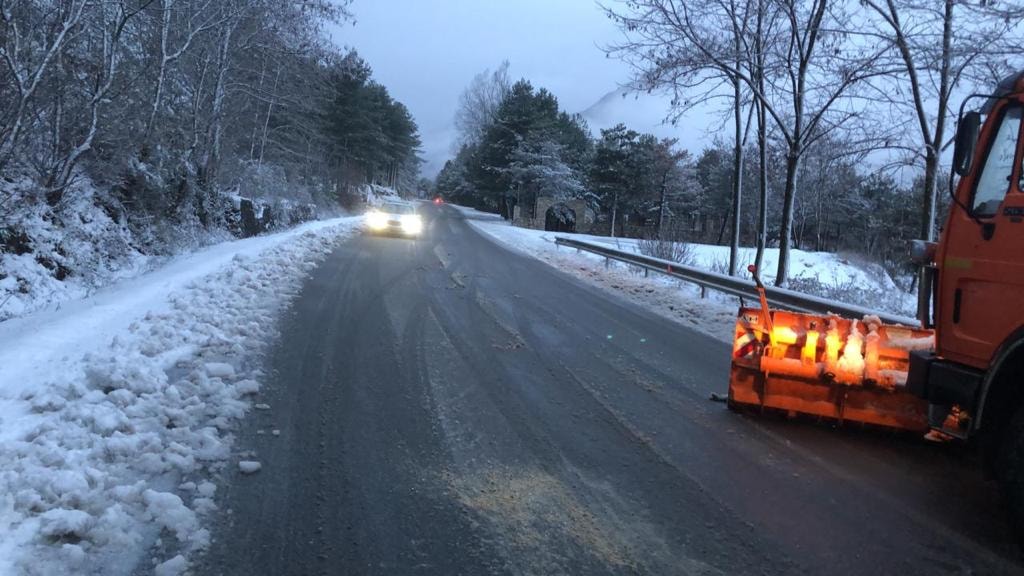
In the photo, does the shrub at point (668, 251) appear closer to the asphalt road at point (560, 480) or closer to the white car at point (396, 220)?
the white car at point (396, 220)

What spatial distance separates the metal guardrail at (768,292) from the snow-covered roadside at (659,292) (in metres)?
0.37

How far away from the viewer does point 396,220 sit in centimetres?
2619

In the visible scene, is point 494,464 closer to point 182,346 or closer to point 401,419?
point 401,419

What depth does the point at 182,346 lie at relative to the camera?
6566 millimetres

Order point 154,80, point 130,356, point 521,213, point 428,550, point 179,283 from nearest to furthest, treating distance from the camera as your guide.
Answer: point 428,550 → point 130,356 → point 179,283 → point 154,80 → point 521,213

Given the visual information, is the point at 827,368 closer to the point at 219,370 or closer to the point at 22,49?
the point at 219,370

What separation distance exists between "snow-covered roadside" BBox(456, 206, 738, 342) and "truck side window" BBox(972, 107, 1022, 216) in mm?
5484

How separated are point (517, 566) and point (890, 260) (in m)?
49.7

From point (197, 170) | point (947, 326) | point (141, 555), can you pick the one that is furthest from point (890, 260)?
point (141, 555)

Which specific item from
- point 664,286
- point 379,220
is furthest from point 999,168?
point 379,220

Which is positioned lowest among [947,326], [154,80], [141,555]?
[141,555]

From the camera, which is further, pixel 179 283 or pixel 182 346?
pixel 179 283

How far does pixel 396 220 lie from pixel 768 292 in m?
17.7

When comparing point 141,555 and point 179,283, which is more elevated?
point 179,283
